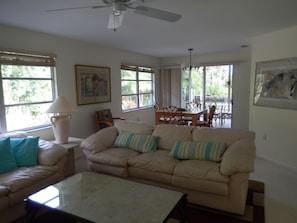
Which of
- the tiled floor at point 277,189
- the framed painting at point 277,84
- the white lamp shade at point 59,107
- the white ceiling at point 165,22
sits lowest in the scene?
the tiled floor at point 277,189

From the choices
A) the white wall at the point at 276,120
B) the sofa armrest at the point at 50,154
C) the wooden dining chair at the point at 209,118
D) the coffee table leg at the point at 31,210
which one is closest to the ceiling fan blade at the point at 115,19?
the sofa armrest at the point at 50,154

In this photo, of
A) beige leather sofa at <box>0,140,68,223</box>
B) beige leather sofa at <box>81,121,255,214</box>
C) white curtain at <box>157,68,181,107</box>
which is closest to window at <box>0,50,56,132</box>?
beige leather sofa at <box>0,140,68,223</box>

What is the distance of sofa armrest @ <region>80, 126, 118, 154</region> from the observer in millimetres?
3195

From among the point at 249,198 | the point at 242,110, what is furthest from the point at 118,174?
the point at 242,110

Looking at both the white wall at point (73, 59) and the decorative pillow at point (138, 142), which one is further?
the white wall at point (73, 59)

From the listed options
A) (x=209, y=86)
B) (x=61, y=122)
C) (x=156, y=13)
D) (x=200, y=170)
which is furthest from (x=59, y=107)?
(x=209, y=86)

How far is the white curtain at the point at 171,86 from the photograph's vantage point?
7.40 m

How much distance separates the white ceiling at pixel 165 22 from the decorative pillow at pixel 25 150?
160cm

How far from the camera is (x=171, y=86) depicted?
752 cm

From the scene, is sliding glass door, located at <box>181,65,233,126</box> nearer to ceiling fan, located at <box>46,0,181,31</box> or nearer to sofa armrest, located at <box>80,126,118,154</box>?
sofa armrest, located at <box>80,126,118,154</box>

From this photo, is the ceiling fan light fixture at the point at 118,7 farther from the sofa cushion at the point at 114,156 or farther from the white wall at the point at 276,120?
the white wall at the point at 276,120

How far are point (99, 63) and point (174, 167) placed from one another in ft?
10.9

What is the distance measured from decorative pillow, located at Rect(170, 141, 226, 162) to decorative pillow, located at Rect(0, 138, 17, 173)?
1.95m

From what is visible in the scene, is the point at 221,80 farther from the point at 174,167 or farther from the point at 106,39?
the point at 174,167
